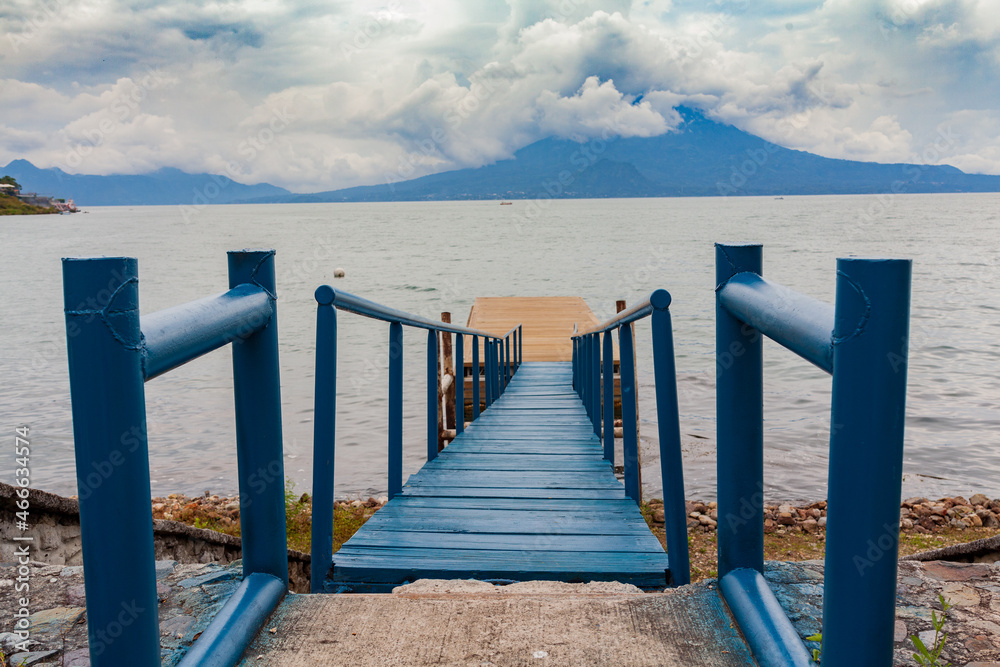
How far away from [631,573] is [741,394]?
94cm

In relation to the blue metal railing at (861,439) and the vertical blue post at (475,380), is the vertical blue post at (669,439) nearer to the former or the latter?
the blue metal railing at (861,439)

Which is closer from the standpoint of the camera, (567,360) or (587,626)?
(587,626)

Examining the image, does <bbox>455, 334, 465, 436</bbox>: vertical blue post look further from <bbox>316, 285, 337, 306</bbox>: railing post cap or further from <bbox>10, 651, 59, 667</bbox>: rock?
<bbox>10, 651, 59, 667</bbox>: rock

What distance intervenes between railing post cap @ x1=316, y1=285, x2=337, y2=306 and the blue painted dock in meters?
0.87

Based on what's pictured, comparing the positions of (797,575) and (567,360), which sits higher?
(797,575)

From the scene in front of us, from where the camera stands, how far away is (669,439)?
8.04 feet

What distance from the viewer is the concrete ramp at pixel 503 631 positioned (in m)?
1.58

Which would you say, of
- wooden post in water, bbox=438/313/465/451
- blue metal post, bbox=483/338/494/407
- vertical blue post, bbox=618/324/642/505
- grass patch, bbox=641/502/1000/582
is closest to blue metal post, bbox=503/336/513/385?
wooden post in water, bbox=438/313/465/451

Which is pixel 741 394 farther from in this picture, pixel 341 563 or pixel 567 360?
pixel 567 360

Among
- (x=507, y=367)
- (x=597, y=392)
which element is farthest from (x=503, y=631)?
(x=507, y=367)

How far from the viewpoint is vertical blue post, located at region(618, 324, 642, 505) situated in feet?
10.0

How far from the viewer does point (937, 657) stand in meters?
1.46

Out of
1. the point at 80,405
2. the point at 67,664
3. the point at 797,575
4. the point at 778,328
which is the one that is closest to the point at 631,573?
the point at 797,575

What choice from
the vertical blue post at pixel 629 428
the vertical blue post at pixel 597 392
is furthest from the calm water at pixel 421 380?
the vertical blue post at pixel 597 392
